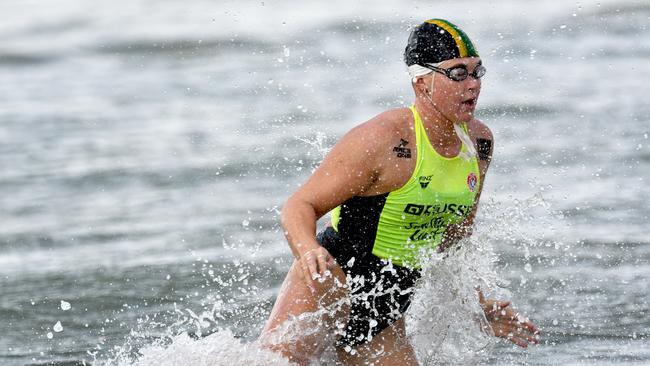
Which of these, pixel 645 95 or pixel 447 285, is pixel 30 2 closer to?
pixel 645 95

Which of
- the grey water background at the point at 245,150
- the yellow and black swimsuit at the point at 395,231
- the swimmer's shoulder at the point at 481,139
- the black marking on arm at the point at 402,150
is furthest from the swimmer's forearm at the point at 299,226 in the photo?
the grey water background at the point at 245,150

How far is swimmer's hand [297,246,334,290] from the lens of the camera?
5.32 metres

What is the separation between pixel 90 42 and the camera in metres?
19.9

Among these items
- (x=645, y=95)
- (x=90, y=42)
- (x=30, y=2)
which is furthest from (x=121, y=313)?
(x=30, y=2)

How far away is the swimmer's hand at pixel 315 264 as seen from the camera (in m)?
5.32

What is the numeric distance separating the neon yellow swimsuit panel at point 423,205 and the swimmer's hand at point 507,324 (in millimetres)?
511

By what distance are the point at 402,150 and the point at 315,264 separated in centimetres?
83

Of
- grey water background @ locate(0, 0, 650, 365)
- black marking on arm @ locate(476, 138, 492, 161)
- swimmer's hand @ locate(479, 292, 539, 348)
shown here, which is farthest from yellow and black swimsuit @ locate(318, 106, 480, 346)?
grey water background @ locate(0, 0, 650, 365)

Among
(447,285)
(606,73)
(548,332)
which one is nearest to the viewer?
(447,285)

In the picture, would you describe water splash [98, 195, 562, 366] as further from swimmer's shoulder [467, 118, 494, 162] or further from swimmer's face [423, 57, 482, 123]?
swimmer's face [423, 57, 482, 123]

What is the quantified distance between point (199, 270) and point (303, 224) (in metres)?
4.24

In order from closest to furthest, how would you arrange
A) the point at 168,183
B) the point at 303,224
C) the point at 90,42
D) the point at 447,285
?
the point at 303,224 → the point at 447,285 → the point at 168,183 → the point at 90,42

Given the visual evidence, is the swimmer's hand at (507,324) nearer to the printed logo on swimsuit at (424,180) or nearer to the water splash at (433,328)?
the water splash at (433,328)

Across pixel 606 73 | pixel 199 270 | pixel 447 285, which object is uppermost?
pixel 447 285
